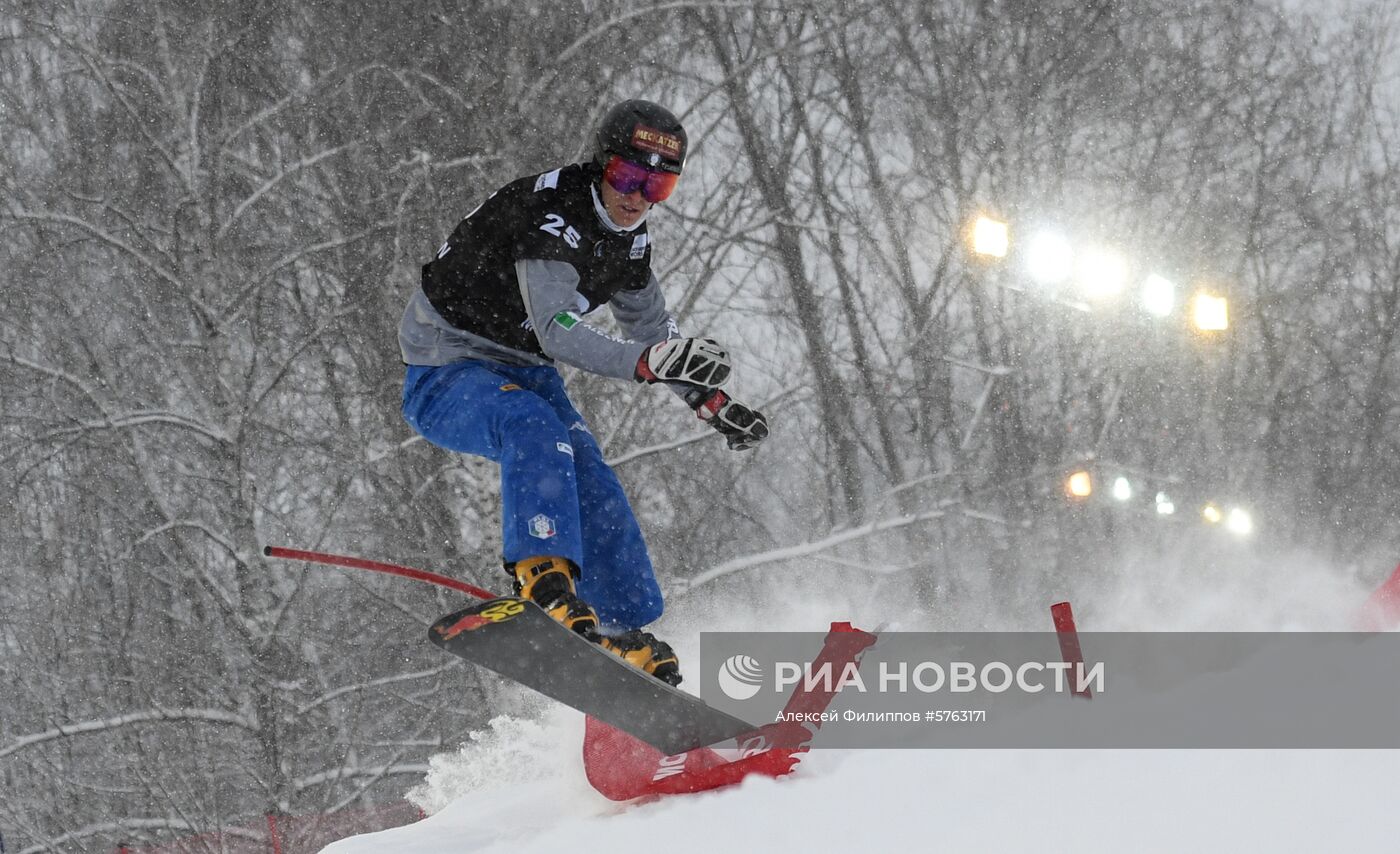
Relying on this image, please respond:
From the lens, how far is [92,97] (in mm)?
11461

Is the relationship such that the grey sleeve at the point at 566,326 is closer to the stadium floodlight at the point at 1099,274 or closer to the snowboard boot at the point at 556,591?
the snowboard boot at the point at 556,591

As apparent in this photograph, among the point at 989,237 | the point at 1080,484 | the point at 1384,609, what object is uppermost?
the point at 989,237

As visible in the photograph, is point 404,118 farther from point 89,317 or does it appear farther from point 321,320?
point 89,317

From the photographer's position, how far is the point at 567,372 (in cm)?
1086

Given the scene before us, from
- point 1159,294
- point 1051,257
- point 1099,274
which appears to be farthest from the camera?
point 1099,274

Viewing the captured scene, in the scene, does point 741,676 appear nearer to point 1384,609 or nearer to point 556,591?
point 556,591

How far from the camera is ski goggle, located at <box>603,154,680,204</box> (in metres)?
3.60

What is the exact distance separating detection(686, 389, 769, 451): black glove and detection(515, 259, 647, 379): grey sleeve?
0.99 ft

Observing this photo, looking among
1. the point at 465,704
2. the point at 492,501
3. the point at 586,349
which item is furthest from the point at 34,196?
the point at 586,349

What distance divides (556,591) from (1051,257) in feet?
45.1

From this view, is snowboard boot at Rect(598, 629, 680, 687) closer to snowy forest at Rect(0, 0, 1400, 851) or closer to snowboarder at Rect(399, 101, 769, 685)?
snowboarder at Rect(399, 101, 769, 685)

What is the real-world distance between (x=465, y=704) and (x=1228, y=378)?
1522 centimetres

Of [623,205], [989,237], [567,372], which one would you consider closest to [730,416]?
[623,205]

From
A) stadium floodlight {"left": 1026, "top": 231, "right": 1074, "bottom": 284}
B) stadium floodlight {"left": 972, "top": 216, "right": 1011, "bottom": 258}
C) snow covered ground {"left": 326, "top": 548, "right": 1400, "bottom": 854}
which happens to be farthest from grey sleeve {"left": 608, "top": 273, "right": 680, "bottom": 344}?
stadium floodlight {"left": 1026, "top": 231, "right": 1074, "bottom": 284}
